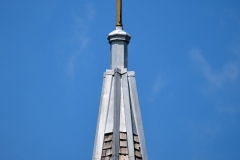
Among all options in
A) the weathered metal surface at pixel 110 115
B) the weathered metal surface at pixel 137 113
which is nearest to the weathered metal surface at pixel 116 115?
the weathered metal surface at pixel 110 115

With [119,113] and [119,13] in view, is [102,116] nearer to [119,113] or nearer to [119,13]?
[119,113]

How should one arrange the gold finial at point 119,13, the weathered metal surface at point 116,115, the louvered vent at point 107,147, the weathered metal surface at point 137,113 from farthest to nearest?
the gold finial at point 119,13, the weathered metal surface at point 137,113, the louvered vent at point 107,147, the weathered metal surface at point 116,115

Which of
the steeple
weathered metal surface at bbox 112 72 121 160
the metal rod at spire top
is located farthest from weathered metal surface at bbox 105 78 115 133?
the metal rod at spire top

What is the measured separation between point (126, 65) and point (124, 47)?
48 centimetres

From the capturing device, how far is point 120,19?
19.6 m

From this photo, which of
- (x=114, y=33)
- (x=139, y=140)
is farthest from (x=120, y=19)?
(x=139, y=140)

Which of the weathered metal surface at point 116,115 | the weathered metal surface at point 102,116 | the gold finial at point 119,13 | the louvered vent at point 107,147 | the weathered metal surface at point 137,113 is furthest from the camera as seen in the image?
the gold finial at point 119,13

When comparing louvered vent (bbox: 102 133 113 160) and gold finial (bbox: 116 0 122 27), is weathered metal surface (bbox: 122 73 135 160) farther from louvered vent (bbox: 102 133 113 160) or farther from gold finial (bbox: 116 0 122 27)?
gold finial (bbox: 116 0 122 27)

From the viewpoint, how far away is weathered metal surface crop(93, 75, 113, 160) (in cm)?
1819

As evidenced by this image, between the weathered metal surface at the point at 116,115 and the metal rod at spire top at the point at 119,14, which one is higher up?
the metal rod at spire top at the point at 119,14

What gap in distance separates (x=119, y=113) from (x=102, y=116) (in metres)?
0.44

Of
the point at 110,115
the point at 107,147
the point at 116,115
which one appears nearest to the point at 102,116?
the point at 110,115

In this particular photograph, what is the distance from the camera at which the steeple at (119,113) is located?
18078 millimetres

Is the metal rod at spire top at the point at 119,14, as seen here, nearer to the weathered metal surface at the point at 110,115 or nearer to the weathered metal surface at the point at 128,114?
the weathered metal surface at the point at 128,114
